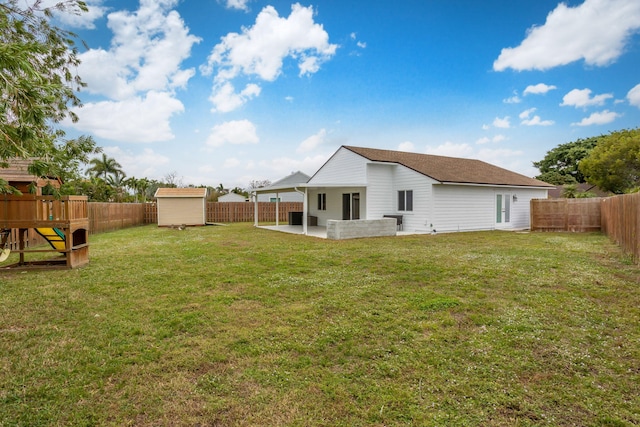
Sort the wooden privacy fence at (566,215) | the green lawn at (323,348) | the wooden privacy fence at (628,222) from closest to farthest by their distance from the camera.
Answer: the green lawn at (323,348) < the wooden privacy fence at (628,222) < the wooden privacy fence at (566,215)

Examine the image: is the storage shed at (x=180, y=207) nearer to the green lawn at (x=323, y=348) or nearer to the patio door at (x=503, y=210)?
the green lawn at (x=323, y=348)

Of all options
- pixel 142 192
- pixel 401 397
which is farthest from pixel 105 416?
pixel 142 192

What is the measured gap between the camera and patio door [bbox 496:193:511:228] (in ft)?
61.9

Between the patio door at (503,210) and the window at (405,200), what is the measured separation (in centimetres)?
540

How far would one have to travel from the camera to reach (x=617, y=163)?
102 feet

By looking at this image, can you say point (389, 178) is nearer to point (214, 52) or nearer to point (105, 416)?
point (214, 52)

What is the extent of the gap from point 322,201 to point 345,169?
3.39 metres

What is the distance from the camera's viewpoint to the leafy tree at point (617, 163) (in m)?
30.8

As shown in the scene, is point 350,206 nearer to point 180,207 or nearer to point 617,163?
point 180,207

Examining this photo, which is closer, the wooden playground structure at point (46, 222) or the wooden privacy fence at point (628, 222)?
the wooden privacy fence at point (628, 222)

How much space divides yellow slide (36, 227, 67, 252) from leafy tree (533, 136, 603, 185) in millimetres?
52299

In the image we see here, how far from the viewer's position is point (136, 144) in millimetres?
20672

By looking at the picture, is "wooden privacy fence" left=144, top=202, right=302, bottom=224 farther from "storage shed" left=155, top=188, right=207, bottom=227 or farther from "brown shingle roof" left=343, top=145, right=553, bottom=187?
"brown shingle roof" left=343, top=145, right=553, bottom=187

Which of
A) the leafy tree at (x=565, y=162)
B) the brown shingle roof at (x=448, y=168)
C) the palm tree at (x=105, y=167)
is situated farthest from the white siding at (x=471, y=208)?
the palm tree at (x=105, y=167)
